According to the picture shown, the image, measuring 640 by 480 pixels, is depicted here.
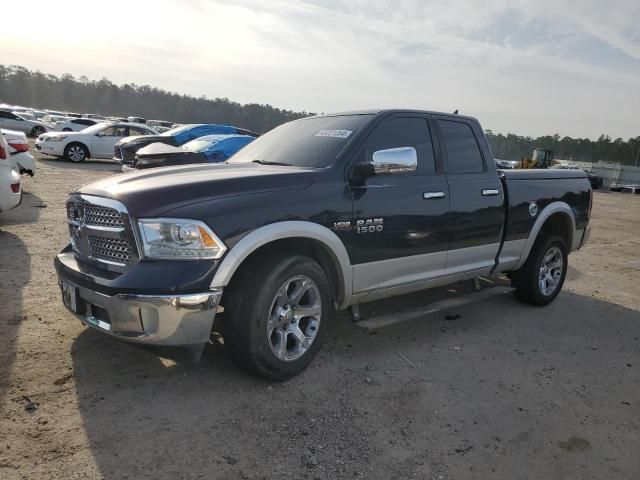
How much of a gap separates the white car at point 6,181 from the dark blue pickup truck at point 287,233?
387 cm

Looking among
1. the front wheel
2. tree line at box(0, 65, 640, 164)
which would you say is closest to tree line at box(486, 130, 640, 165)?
tree line at box(0, 65, 640, 164)

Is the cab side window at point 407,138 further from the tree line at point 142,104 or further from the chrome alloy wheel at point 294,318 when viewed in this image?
the tree line at point 142,104

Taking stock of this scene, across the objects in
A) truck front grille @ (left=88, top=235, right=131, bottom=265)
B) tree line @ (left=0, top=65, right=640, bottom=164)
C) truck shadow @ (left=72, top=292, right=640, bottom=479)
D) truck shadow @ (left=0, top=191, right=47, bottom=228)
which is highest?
tree line @ (left=0, top=65, right=640, bottom=164)

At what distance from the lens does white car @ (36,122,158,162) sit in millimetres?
18250

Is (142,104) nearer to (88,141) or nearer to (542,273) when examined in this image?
(88,141)

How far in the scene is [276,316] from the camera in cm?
337

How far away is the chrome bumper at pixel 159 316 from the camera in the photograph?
→ 289 centimetres

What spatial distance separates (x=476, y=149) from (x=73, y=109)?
378 ft

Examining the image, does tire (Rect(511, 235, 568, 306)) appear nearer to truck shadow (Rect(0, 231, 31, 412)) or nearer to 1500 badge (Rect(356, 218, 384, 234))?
1500 badge (Rect(356, 218, 384, 234))

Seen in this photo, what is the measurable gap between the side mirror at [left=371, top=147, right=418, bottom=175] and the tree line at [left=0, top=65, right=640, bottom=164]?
278 ft

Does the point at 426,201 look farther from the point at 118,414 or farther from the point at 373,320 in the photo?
the point at 118,414

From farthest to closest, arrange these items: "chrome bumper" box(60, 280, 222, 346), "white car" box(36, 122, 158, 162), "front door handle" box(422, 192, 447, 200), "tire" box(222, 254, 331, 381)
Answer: "white car" box(36, 122, 158, 162) < "front door handle" box(422, 192, 447, 200) < "tire" box(222, 254, 331, 381) < "chrome bumper" box(60, 280, 222, 346)

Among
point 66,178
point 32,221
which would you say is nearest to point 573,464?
point 32,221

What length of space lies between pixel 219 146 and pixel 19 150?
13.5ft
